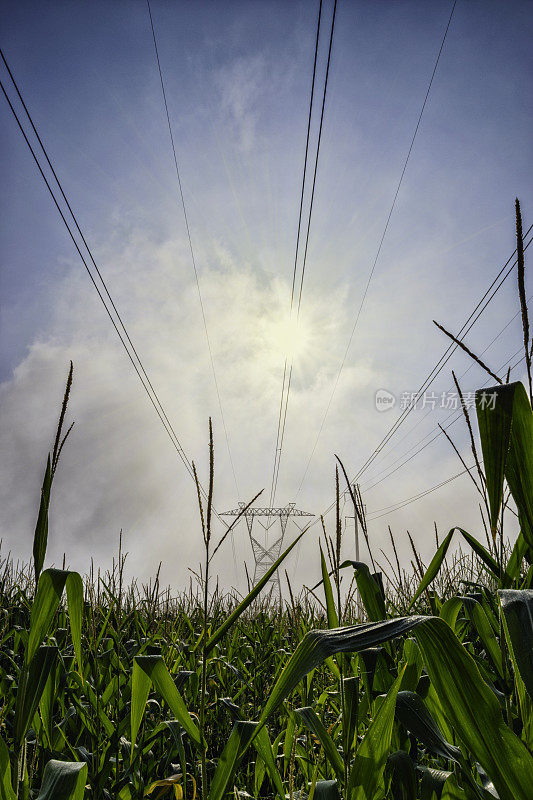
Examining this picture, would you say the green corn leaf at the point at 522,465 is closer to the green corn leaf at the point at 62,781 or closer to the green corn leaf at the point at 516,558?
the green corn leaf at the point at 516,558

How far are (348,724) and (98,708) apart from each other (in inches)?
40.1

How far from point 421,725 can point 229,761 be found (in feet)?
1.21

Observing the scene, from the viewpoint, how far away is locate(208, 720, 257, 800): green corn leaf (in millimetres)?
842

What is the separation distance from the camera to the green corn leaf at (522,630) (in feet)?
1.81

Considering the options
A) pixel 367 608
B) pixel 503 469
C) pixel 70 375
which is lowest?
pixel 367 608

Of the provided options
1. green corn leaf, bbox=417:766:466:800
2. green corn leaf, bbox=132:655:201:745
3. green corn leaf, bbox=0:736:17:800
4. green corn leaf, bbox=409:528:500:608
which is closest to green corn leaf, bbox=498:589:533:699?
green corn leaf, bbox=409:528:500:608

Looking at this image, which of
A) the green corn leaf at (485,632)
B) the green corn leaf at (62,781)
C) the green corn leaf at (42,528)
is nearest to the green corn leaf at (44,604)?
the green corn leaf at (42,528)

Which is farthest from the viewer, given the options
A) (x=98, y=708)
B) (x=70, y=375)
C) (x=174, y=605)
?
(x=174, y=605)

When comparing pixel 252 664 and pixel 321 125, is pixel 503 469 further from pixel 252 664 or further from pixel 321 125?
pixel 321 125

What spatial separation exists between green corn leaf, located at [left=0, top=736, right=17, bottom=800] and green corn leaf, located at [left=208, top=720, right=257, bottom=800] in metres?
0.35

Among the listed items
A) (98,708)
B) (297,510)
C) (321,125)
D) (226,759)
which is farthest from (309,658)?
(297,510)

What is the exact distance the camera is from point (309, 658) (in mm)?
562

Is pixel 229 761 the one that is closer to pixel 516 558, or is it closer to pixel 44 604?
pixel 44 604

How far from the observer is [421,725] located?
837 millimetres
